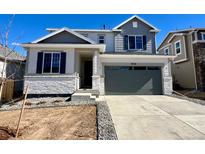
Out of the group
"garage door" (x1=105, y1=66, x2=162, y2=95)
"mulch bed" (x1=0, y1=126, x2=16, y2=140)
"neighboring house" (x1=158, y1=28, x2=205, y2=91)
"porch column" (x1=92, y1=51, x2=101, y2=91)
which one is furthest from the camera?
"neighboring house" (x1=158, y1=28, x2=205, y2=91)

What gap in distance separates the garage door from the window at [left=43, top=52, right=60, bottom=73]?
4.32 meters

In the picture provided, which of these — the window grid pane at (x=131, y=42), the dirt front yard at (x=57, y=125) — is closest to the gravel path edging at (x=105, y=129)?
the dirt front yard at (x=57, y=125)

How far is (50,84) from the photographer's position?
10016mm

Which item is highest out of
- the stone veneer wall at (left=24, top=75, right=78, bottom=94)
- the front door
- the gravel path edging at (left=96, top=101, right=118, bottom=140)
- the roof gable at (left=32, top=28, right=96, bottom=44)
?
the roof gable at (left=32, top=28, right=96, bottom=44)

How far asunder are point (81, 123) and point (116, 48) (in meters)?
10.9

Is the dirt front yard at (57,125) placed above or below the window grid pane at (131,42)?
below

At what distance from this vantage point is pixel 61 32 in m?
11.1

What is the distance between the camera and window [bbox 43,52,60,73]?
399 inches

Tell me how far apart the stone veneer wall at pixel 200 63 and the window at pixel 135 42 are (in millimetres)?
5787

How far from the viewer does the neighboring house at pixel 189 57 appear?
1432 centimetres

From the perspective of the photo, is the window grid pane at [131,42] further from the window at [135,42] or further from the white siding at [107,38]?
the white siding at [107,38]

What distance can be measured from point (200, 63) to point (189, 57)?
1292mm

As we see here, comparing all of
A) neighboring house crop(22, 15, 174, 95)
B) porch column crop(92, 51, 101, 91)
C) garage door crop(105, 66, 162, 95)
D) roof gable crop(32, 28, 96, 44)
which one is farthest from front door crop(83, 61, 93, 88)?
roof gable crop(32, 28, 96, 44)

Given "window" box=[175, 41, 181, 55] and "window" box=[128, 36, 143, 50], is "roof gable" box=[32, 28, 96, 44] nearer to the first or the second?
"window" box=[128, 36, 143, 50]
